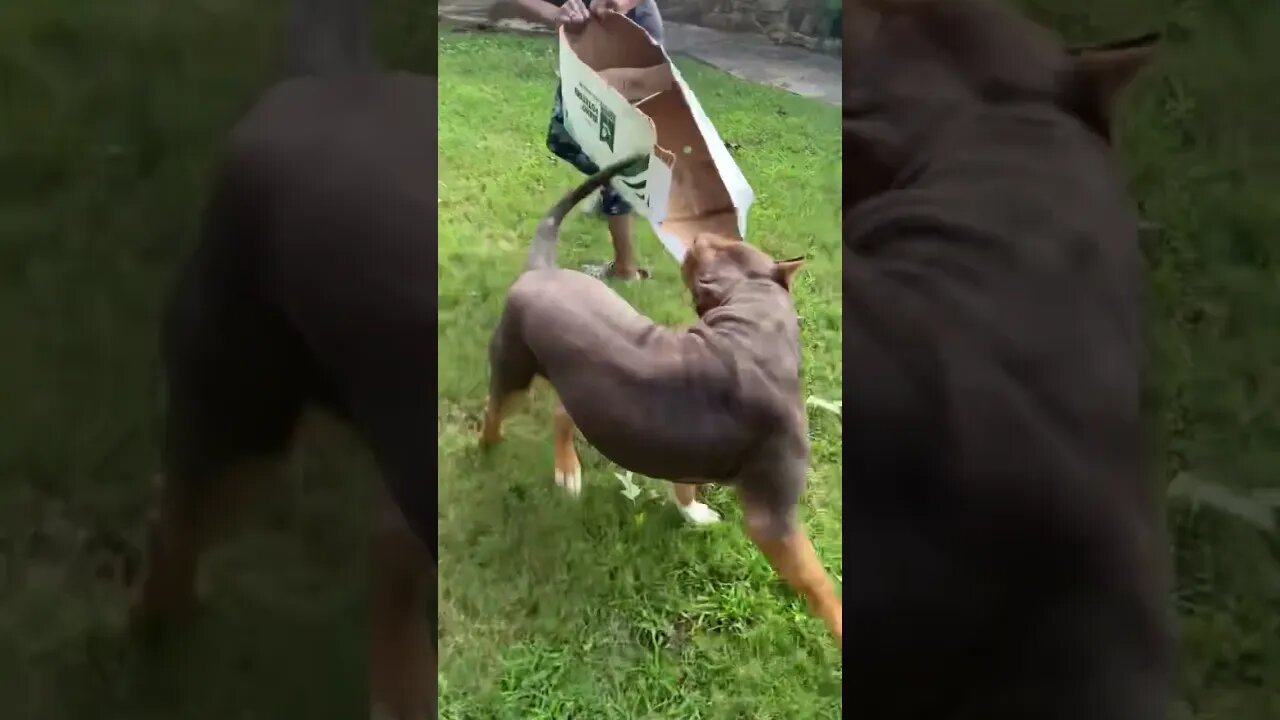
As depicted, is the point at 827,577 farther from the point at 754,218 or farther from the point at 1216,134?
the point at 1216,134

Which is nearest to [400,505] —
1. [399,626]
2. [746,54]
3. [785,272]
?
[399,626]

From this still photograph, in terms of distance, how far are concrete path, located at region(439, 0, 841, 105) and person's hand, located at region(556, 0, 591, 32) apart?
0.02 metres

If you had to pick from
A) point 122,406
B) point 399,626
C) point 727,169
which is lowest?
point 399,626

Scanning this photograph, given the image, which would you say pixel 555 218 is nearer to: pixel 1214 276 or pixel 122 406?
pixel 122 406

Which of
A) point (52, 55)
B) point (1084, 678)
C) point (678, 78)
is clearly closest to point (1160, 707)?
point (1084, 678)

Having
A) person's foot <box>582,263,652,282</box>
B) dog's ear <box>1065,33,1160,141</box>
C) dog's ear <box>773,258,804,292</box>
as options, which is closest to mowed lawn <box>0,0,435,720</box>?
person's foot <box>582,263,652,282</box>

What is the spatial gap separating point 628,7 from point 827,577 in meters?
0.48

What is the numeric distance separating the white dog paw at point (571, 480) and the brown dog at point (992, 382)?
8.3 inches

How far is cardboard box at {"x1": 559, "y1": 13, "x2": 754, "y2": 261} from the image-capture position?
2.28 feet

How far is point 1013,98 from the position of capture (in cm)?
73

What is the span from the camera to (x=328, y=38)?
0.72 meters

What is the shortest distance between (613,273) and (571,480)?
17cm

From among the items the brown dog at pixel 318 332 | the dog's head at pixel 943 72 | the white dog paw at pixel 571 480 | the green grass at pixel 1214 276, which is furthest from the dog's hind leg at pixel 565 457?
the green grass at pixel 1214 276

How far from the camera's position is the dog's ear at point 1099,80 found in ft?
2.40
